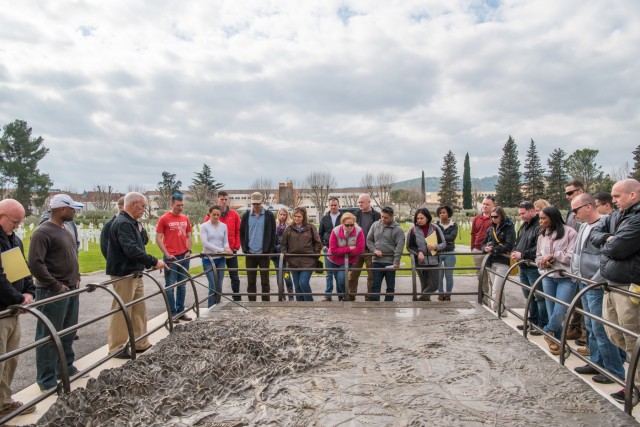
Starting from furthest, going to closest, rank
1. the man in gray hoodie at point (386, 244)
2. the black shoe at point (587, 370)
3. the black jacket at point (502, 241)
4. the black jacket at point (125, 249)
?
1. the man in gray hoodie at point (386, 244)
2. the black jacket at point (502, 241)
3. the black jacket at point (125, 249)
4. the black shoe at point (587, 370)

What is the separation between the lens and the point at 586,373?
4.73m

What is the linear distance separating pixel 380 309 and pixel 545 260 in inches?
99.3

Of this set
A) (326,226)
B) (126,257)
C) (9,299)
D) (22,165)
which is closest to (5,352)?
(9,299)

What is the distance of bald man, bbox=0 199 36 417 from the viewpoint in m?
3.88

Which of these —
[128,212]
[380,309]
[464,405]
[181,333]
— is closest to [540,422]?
[464,405]

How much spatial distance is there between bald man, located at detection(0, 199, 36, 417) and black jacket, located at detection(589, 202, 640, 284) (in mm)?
5518

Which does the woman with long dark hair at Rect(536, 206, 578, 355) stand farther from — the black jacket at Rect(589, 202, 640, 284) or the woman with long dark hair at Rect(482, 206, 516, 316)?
the black jacket at Rect(589, 202, 640, 284)

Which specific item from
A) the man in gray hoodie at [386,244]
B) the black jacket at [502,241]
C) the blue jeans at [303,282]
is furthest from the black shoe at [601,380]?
the blue jeans at [303,282]

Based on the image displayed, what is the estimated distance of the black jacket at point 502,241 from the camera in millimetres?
7215

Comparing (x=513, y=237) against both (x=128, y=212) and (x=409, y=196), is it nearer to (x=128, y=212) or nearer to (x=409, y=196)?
(x=128, y=212)

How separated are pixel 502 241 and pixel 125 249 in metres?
5.83

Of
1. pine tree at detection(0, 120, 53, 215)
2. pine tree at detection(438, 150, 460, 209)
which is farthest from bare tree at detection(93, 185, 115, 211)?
pine tree at detection(438, 150, 460, 209)

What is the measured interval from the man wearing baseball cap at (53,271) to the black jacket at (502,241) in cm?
618

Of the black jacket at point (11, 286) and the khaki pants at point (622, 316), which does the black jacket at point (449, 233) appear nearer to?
the khaki pants at point (622, 316)
